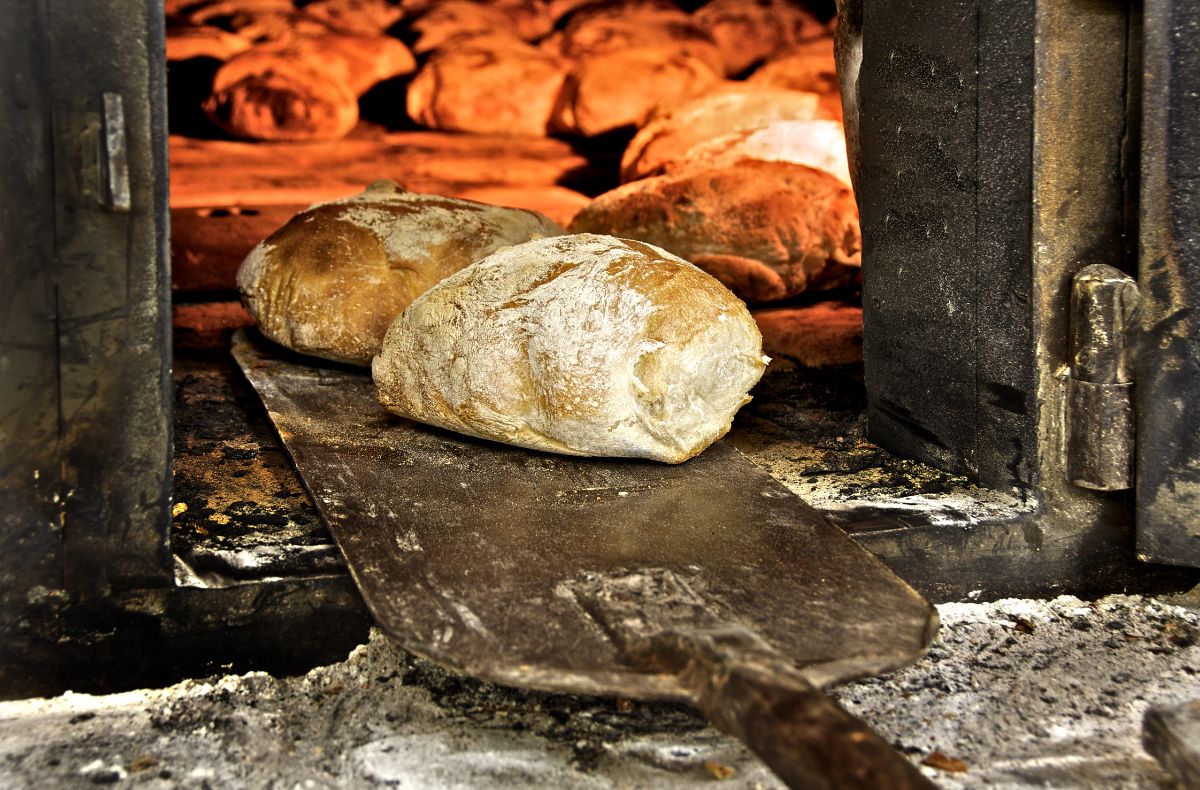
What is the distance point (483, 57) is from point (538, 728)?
4458 mm

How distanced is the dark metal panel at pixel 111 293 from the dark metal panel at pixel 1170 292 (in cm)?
156

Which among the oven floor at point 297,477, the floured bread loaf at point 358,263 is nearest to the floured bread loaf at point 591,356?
the oven floor at point 297,477

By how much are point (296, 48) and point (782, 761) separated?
195 inches

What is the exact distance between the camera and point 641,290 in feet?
7.56

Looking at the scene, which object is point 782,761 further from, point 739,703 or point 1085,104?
point 1085,104

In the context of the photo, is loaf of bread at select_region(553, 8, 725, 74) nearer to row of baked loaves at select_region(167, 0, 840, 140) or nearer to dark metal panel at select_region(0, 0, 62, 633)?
row of baked loaves at select_region(167, 0, 840, 140)

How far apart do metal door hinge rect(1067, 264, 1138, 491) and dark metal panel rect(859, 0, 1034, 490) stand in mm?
89

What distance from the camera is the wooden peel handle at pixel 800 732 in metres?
1.30

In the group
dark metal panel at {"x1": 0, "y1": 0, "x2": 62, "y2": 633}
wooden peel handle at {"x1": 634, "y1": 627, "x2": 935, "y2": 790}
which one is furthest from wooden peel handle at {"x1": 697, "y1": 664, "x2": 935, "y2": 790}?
dark metal panel at {"x1": 0, "y1": 0, "x2": 62, "y2": 633}

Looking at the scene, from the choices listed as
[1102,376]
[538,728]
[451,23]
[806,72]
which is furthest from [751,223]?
[538,728]

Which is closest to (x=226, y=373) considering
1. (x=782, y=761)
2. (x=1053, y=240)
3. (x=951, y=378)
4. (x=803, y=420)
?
(x=803, y=420)

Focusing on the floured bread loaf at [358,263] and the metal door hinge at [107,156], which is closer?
the metal door hinge at [107,156]

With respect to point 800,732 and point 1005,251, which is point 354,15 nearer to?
point 1005,251

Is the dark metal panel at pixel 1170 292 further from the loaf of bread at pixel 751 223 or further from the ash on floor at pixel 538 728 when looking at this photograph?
the loaf of bread at pixel 751 223
